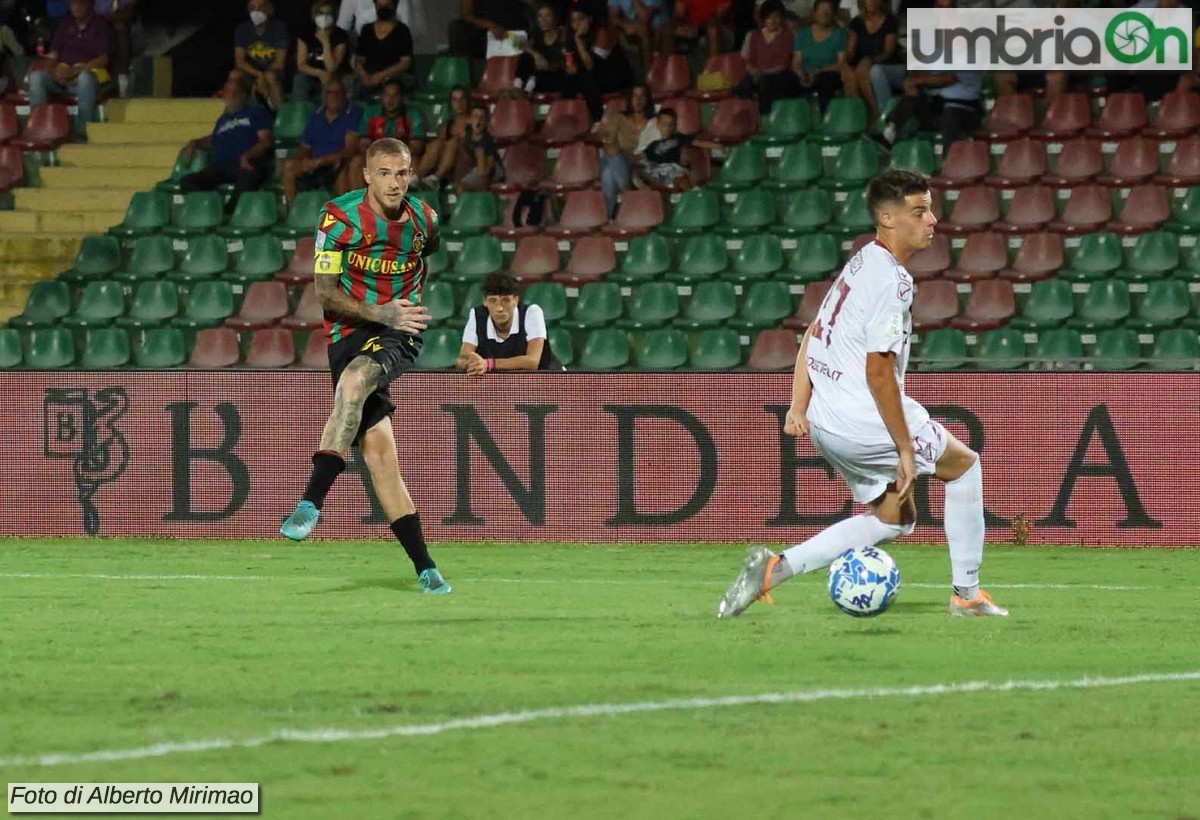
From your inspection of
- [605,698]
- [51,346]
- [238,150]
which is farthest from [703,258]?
[605,698]

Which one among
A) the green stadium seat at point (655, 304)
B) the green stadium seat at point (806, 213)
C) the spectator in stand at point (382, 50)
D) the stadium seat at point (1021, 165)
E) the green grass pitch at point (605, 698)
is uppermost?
the spectator in stand at point (382, 50)

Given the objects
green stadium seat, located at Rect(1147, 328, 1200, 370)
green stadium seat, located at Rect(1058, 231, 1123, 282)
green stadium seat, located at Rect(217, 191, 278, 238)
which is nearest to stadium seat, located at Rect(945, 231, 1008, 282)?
green stadium seat, located at Rect(1058, 231, 1123, 282)

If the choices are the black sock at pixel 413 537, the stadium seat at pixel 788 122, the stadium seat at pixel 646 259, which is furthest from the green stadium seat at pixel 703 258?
the black sock at pixel 413 537

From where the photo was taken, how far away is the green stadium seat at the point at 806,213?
18.4m

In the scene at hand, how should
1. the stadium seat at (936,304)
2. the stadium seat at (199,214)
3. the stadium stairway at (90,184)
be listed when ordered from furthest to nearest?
the stadium stairway at (90,184) < the stadium seat at (199,214) < the stadium seat at (936,304)

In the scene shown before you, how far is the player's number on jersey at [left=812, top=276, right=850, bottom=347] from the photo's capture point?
8484 mm

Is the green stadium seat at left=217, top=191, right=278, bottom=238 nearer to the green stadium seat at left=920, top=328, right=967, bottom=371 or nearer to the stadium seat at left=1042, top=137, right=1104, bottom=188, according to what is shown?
the green stadium seat at left=920, top=328, right=967, bottom=371

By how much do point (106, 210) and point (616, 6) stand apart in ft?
18.0

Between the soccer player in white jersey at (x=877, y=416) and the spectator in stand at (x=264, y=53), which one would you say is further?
the spectator in stand at (x=264, y=53)

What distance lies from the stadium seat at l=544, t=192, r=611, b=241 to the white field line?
12243mm

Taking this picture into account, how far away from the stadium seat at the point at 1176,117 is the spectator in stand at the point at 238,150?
26.9 feet

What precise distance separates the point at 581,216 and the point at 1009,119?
12.8ft

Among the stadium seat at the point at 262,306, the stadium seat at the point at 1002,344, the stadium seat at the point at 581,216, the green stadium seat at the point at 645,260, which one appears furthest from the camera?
the stadium seat at the point at 581,216

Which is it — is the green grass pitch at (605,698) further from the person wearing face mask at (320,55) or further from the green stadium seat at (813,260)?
the person wearing face mask at (320,55)
